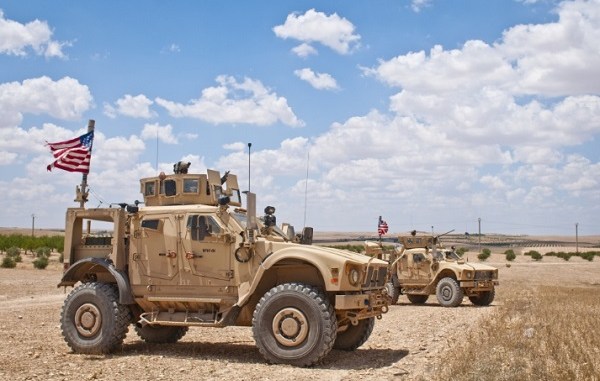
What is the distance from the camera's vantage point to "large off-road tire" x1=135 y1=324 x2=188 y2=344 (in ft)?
40.2

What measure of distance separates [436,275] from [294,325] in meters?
13.8

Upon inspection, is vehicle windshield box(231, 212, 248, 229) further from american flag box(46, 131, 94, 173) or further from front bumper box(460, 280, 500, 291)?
front bumper box(460, 280, 500, 291)

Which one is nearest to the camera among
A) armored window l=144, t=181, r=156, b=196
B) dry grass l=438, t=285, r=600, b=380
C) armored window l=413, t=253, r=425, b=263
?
dry grass l=438, t=285, r=600, b=380

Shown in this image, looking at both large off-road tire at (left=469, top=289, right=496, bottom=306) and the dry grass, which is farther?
large off-road tire at (left=469, top=289, right=496, bottom=306)

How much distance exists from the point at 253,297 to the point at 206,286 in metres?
0.71

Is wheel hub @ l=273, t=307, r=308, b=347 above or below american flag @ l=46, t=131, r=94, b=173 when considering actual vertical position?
below

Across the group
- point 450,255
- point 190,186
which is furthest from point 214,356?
point 450,255

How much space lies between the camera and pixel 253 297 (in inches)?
423

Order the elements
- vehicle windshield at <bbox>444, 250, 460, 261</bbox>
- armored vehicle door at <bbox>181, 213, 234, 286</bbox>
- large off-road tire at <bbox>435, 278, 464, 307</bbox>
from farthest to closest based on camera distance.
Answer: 1. vehicle windshield at <bbox>444, 250, 460, 261</bbox>
2. large off-road tire at <bbox>435, 278, 464, 307</bbox>
3. armored vehicle door at <bbox>181, 213, 234, 286</bbox>

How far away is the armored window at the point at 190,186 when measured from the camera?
449 inches

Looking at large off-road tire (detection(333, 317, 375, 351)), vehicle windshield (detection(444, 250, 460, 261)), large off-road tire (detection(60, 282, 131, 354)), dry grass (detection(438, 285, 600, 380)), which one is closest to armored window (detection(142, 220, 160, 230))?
large off-road tire (detection(60, 282, 131, 354))

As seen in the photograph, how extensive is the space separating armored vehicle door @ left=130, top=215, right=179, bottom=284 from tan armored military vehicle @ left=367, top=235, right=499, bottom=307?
1264cm

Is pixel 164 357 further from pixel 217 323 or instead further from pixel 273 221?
pixel 273 221

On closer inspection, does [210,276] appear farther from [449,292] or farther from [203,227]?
[449,292]
